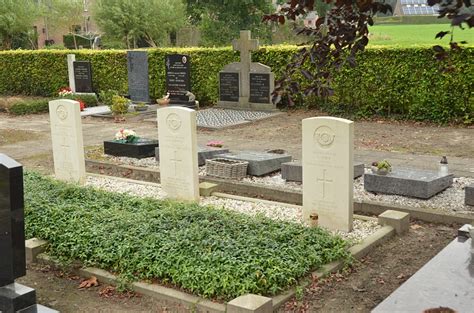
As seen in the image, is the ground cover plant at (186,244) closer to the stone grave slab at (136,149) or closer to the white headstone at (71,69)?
the stone grave slab at (136,149)

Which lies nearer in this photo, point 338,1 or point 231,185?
point 338,1

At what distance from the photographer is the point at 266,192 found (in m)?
9.23

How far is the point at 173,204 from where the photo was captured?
301 inches

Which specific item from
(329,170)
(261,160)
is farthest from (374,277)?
(261,160)

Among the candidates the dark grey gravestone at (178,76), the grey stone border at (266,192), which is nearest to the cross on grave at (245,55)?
the dark grey gravestone at (178,76)

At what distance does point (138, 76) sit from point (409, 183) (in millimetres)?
14030

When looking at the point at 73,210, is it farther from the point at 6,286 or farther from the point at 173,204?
the point at 6,286

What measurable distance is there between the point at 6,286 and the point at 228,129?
10881mm

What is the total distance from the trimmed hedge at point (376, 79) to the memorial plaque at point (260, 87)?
63cm

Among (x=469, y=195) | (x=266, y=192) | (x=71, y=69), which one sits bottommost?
(x=266, y=192)

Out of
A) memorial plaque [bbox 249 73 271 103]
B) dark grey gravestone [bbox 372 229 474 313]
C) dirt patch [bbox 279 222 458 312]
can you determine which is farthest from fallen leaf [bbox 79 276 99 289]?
memorial plaque [bbox 249 73 271 103]

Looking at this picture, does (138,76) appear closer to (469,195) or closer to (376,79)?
(376,79)

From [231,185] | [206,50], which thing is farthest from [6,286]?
[206,50]

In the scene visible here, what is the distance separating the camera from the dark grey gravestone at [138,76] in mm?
20672
